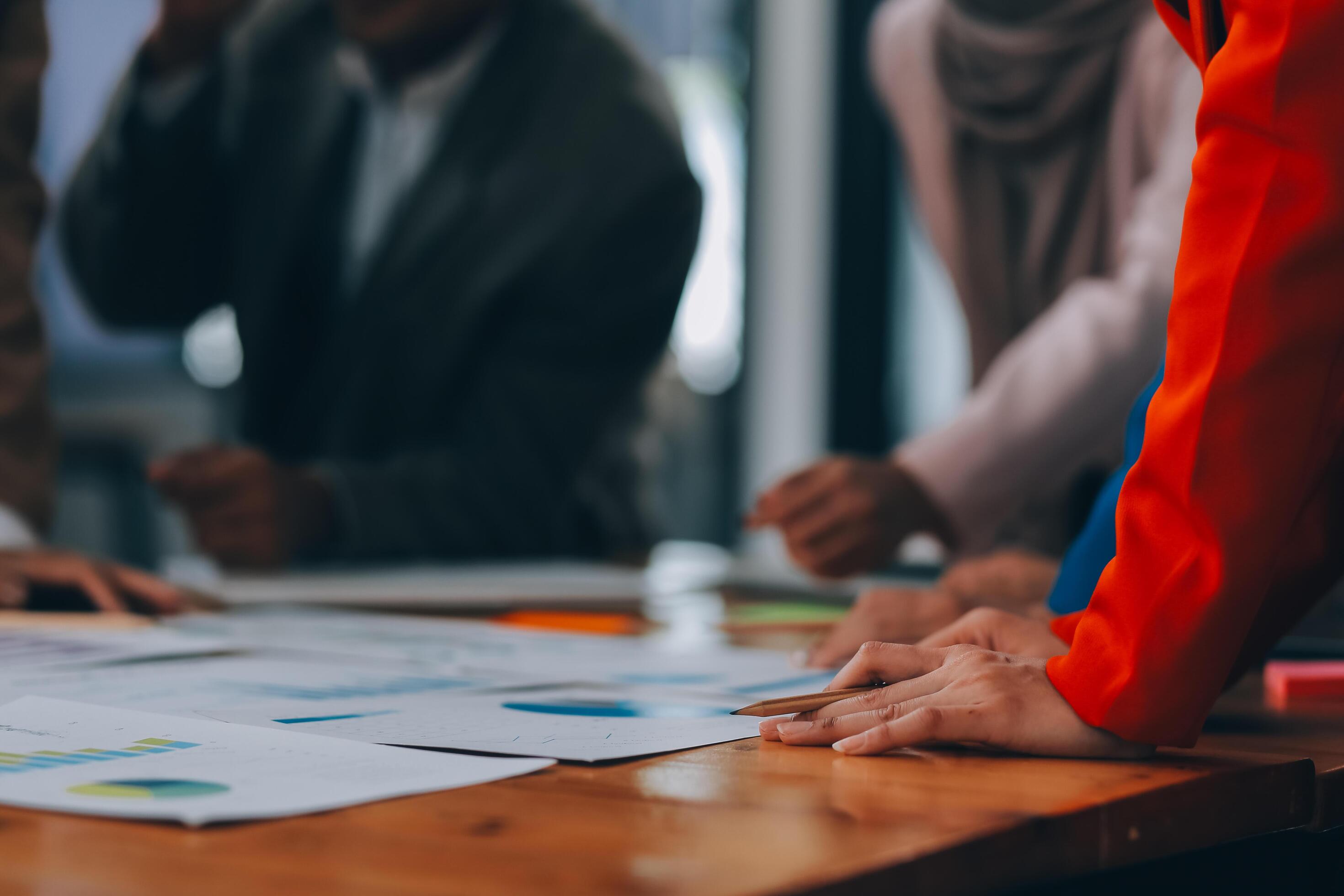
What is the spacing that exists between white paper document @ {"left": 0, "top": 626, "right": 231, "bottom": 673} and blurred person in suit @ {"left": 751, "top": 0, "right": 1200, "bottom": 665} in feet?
1.53

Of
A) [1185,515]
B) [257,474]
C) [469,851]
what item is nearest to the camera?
[469,851]

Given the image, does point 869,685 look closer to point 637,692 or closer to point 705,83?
point 637,692

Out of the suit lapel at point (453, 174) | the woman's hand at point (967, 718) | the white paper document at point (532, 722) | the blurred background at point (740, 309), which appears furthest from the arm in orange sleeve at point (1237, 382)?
the blurred background at point (740, 309)

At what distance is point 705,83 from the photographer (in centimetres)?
374

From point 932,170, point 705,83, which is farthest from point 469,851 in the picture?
point 705,83

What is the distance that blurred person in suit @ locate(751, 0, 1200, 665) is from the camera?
113 cm

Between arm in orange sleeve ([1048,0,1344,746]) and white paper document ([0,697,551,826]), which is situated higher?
arm in orange sleeve ([1048,0,1344,746])

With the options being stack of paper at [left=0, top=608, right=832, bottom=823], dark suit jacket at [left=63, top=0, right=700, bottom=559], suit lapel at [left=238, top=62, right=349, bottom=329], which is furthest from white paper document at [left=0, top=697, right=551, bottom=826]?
suit lapel at [left=238, top=62, right=349, bottom=329]

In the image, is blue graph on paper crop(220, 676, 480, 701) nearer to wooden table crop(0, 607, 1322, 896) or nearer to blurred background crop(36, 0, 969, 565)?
wooden table crop(0, 607, 1322, 896)

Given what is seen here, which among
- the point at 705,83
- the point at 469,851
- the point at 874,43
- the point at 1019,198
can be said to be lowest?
the point at 469,851

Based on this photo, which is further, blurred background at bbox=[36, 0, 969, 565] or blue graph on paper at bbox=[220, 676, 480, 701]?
blurred background at bbox=[36, 0, 969, 565]

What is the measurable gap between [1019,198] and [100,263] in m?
1.13

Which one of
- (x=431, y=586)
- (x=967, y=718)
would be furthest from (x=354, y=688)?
(x=431, y=586)

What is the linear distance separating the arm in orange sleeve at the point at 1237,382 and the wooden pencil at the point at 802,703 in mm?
86
